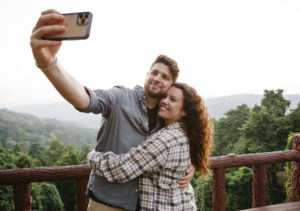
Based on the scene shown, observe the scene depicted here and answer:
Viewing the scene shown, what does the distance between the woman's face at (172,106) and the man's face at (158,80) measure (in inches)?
2.6

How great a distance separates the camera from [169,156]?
1632 millimetres

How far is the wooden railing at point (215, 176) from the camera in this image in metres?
2.04

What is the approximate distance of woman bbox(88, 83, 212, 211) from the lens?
4.94ft

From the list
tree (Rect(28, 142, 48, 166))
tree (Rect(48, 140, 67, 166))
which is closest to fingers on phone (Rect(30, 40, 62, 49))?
tree (Rect(48, 140, 67, 166))

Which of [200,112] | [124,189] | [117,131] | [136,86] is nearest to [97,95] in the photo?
→ [117,131]

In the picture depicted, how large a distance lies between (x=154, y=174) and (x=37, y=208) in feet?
69.9

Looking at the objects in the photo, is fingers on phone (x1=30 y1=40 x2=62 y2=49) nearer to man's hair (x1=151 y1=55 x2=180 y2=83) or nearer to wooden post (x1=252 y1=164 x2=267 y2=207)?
man's hair (x1=151 y1=55 x2=180 y2=83)

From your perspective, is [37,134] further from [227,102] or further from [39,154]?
[227,102]

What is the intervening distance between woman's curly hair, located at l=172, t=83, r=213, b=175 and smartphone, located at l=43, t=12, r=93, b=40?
1.29 meters

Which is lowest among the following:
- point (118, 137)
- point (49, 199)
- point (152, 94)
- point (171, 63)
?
point (49, 199)

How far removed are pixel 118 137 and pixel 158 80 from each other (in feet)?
2.44

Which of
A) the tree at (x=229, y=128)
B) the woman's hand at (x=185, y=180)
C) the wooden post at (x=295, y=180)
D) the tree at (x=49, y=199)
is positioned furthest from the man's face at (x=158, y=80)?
the tree at (x=229, y=128)

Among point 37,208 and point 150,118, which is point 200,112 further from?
point 37,208

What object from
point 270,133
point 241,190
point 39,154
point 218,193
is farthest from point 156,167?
point 39,154
